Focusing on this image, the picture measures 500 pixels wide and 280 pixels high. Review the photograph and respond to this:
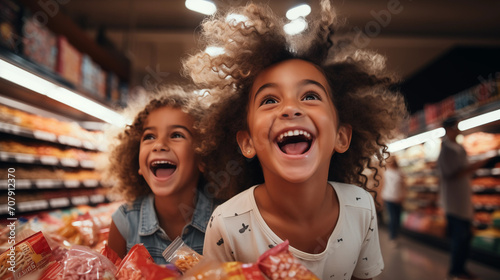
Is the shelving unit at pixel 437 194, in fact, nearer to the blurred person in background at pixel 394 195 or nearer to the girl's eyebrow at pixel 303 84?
the blurred person in background at pixel 394 195

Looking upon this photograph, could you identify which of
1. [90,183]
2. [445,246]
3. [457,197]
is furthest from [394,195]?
[90,183]

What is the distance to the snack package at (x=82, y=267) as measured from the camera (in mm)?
888

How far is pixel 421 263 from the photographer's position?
4.92 meters

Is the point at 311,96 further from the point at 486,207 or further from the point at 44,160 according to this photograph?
the point at 486,207

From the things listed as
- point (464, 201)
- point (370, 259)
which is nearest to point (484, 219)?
point (464, 201)

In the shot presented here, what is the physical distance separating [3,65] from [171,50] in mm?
5499

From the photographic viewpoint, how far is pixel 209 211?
1165 mm

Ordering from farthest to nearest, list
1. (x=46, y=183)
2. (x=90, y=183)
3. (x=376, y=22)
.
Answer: (x=376, y=22), (x=90, y=183), (x=46, y=183)

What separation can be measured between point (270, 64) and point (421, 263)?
5.07 metres

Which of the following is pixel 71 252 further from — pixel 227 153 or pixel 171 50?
pixel 171 50

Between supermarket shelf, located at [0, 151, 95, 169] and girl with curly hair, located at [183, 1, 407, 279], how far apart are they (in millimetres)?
2980

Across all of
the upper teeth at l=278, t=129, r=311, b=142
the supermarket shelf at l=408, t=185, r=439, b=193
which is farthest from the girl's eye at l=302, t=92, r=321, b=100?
the supermarket shelf at l=408, t=185, r=439, b=193

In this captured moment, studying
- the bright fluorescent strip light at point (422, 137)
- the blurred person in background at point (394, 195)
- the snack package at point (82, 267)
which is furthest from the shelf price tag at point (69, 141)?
the blurred person in background at point (394, 195)

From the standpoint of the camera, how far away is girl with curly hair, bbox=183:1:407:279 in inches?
38.2
